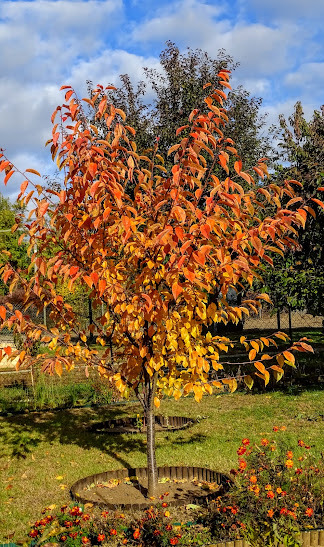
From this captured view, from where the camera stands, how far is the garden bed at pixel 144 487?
4.68m

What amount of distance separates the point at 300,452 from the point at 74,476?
94.9 inches

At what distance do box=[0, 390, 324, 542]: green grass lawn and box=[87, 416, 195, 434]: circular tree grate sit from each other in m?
0.14

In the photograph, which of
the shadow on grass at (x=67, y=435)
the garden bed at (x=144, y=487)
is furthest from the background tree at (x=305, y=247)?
the garden bed at (x=144, y=487)

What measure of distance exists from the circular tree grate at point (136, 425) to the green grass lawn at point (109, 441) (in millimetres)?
135

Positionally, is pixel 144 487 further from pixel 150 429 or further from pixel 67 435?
pixel 67 435

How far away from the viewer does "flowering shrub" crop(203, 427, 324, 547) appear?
10.9 ft

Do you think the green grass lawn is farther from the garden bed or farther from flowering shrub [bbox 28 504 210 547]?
flowering shrub [bbox 28 504 210 547]

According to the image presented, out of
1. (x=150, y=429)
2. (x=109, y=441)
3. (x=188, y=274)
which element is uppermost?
(x=188, y=274)

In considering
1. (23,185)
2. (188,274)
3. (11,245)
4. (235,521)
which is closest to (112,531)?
(235,521)

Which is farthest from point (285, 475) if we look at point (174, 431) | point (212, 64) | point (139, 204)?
point (212, 64)

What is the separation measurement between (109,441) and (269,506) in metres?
3.63

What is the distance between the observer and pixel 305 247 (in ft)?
33.8

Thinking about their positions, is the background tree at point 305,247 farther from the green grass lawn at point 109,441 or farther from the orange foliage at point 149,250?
the orange foliage at point 149,250

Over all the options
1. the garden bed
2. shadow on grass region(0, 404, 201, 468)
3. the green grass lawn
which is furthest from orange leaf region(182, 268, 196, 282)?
shadow on grass region(0, 404, 201, 468)
